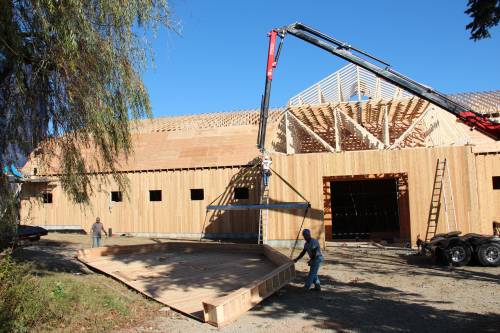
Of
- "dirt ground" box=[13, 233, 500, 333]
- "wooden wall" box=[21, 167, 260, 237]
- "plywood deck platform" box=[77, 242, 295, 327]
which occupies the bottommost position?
"dirt ground" box=[13, 233, 500, 333]

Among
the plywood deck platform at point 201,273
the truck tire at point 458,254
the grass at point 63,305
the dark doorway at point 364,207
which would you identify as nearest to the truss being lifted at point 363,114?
the dark doorway at point 364,207

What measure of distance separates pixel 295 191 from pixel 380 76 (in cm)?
506

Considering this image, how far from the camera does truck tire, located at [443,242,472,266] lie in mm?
12516

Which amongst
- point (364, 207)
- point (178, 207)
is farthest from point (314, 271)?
point (364, 207)

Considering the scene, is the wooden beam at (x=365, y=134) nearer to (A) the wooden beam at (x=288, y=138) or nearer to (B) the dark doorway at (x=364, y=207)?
(A) the wooden beam at (x=288, y=138)

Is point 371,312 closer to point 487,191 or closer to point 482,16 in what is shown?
point 482,16

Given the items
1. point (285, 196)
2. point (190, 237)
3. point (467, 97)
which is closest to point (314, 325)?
point (285, 196)

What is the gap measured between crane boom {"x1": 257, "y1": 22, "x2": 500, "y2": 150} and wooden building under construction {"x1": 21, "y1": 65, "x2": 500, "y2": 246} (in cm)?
341

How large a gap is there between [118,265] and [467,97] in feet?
114

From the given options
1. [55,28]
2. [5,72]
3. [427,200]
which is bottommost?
[427,200]

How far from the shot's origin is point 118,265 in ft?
39.6

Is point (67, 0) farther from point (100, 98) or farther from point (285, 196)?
point (285, 196)

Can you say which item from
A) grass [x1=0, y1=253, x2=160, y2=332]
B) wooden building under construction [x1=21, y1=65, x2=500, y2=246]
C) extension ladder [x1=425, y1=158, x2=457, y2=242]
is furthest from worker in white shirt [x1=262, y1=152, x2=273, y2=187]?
grass [x1=0, y1=253, x2=160, y2=332]

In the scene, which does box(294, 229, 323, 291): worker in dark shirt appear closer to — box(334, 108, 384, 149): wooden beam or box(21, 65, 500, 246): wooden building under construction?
box(21, 65, 500, 246): wooden building under construction
